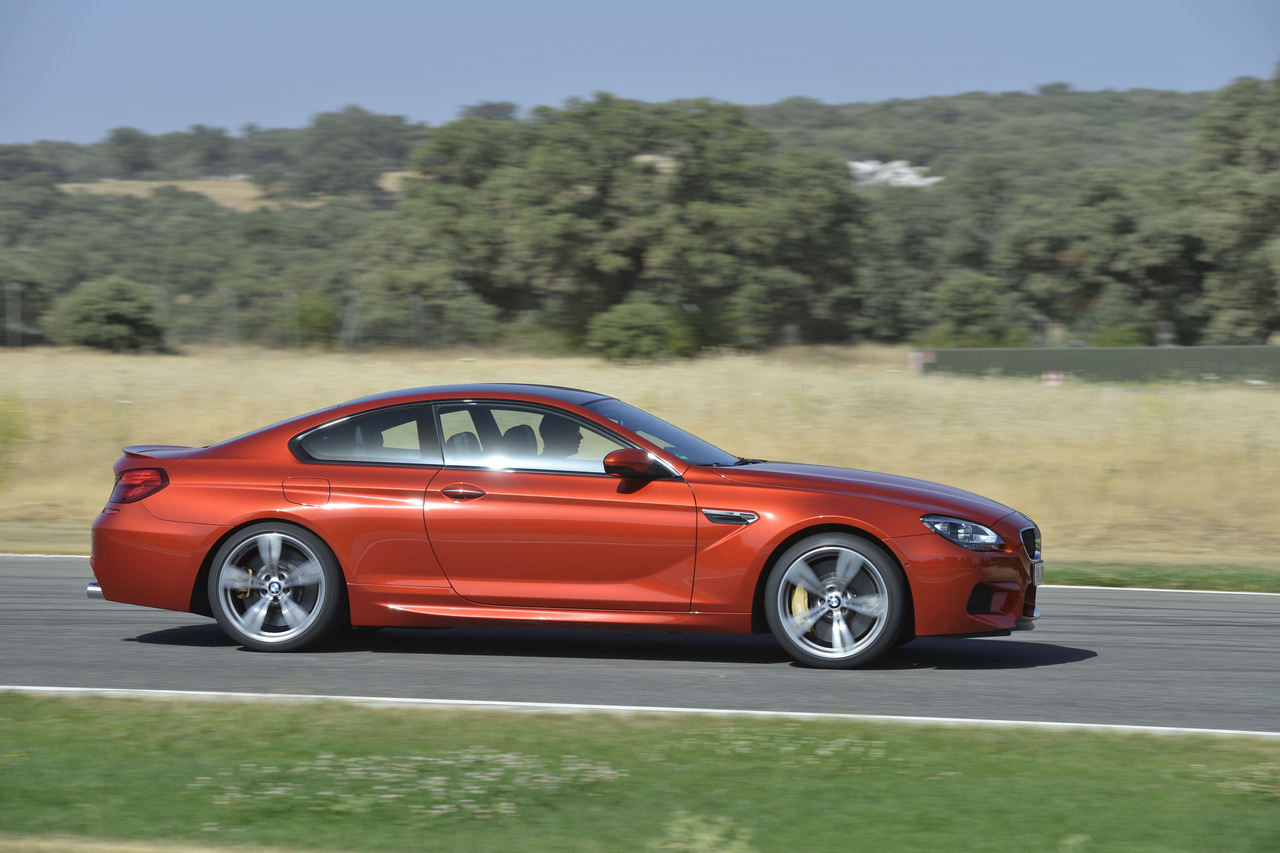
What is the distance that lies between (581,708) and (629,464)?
58.6 inches

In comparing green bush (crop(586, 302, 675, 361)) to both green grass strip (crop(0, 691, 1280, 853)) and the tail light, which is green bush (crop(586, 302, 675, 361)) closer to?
the tail light

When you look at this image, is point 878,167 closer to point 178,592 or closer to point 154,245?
point 154,245

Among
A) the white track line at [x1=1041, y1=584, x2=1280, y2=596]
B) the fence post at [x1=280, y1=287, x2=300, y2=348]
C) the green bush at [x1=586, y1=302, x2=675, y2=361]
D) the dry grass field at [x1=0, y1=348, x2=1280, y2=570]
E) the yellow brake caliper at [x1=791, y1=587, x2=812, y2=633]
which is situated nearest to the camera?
the yellow brake caliper at [x1=791, y1=587, x2=812, y2=633]

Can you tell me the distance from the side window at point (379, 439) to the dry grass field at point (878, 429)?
6.17 metres

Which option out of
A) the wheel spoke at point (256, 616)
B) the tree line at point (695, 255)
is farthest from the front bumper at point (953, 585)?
the tree line at point (695, 255)

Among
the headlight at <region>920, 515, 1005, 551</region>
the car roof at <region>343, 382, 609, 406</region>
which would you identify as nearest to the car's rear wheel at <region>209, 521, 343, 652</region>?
the car roof at <region>343, 382, 609, 406</region>

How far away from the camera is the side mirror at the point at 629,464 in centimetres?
725

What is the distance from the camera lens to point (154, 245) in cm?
6969

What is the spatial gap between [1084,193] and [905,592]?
182ft

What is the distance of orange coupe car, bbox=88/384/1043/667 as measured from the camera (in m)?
7.18

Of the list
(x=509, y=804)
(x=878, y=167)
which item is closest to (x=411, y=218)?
(x=509, y=804)

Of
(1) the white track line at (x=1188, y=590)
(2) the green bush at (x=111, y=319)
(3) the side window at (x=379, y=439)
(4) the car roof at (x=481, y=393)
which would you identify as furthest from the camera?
(2) the green bush at (x=111, y=319)

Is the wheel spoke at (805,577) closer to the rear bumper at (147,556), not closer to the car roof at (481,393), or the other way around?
the car roof at (481,393)

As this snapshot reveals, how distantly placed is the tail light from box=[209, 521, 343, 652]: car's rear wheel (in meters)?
0.56
